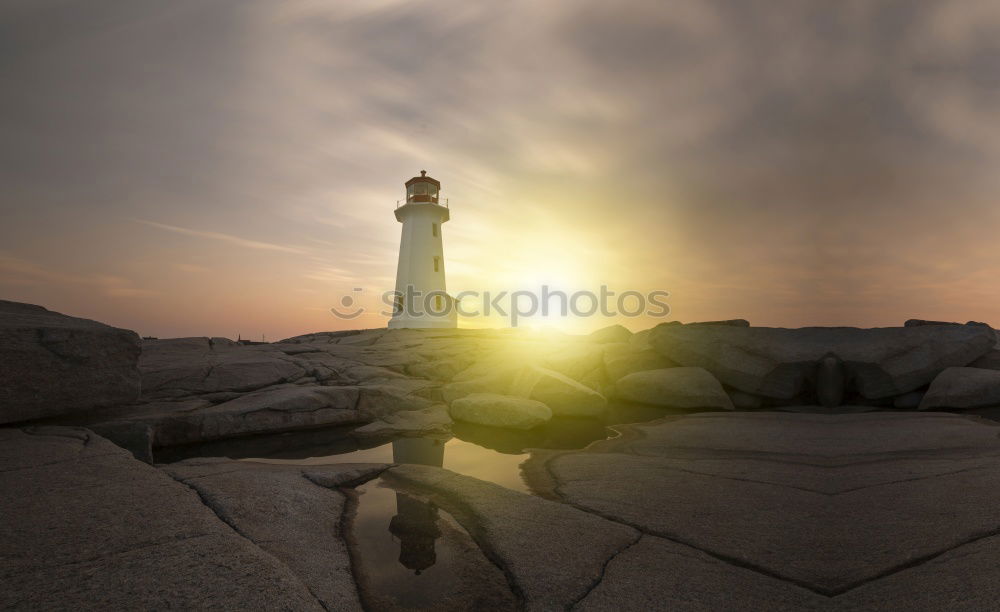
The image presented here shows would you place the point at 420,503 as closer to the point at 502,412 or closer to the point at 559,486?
the point at 559,486

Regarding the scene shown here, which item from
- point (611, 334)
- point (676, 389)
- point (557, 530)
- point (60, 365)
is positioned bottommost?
point (557, 530)

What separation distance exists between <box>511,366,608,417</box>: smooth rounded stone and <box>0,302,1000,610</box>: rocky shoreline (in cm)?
4

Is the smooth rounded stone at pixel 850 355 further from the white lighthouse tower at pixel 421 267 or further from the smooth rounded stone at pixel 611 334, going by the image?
the white lighthouse tower at pixel 421 267

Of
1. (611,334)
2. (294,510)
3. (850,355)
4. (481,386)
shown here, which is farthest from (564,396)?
(611,334)

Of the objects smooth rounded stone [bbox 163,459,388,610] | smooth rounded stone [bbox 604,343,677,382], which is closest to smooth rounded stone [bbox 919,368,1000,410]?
smooth rounded stone [bbox 604,343,677,382]

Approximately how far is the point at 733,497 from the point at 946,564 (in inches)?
52.4

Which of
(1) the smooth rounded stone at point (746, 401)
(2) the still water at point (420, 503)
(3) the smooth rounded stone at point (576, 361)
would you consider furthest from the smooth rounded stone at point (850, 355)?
(2) the still water at point (420, 503)

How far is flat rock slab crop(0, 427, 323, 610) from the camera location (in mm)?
2004

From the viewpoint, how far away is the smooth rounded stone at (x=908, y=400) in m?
8.10

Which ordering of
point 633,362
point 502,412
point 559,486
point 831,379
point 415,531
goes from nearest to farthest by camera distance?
1. point 415,531
2. point 559,486
3. point 502,412
4. point 831,379
5. point 633,362

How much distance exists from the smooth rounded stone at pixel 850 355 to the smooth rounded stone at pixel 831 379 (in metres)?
0.10

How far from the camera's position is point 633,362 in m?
10.1

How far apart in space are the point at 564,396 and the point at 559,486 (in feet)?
13.0

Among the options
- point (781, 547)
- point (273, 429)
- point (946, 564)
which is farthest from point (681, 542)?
point (273, 429)
